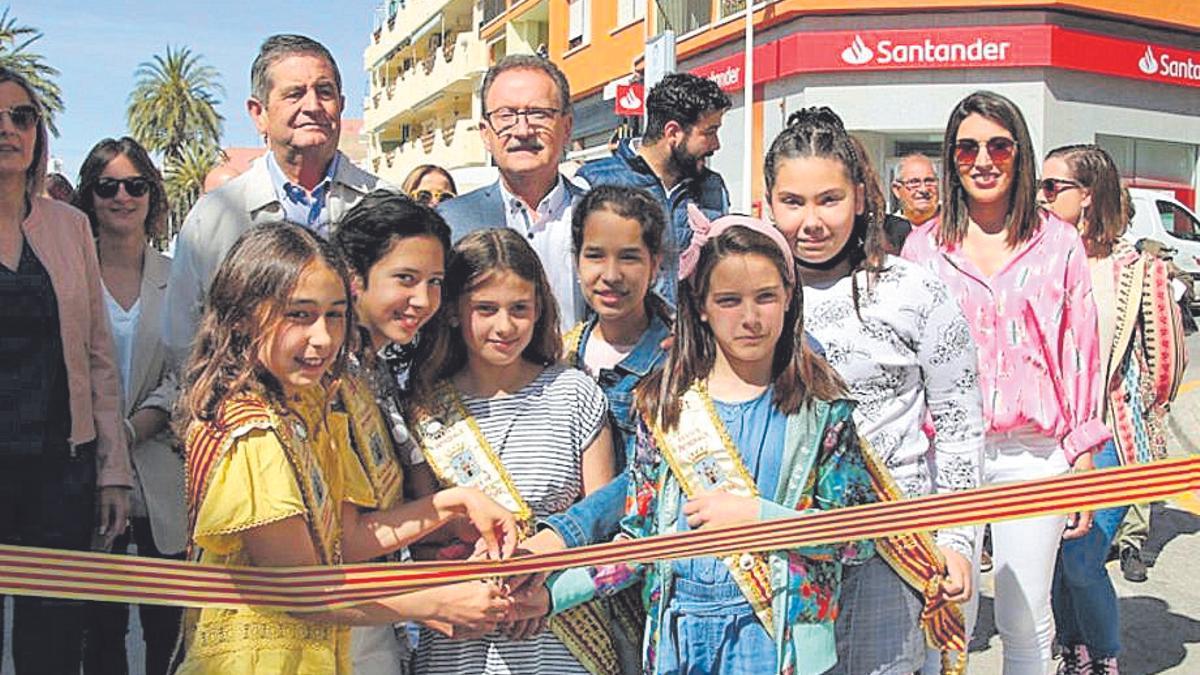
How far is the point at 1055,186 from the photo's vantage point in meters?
5.24

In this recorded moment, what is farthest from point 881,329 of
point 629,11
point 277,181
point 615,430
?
point 629,11

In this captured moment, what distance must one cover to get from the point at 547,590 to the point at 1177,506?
6010 mm

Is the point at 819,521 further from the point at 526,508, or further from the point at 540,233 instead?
the point at 540,233

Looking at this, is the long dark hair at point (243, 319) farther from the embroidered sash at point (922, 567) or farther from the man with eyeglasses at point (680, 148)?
the man with eyeglasses at point (680, 148)

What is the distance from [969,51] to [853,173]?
18.1 meters

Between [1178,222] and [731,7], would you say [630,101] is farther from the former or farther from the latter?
[731,7]

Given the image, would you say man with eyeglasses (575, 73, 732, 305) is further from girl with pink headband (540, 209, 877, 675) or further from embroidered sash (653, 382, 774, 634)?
embroidered sash (653, 382, 774, 634)

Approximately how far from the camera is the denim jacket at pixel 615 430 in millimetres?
2859

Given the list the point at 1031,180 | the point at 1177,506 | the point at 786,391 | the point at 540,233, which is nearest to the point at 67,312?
the point at 540,233

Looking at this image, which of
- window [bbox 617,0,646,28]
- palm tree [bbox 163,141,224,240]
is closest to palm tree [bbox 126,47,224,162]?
palm tree [bbox 163,141,224,240]

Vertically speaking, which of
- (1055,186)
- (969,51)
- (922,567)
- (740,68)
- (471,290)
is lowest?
(922,567)

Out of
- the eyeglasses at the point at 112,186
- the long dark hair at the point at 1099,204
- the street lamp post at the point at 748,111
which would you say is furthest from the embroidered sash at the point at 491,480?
the street lamp post at the point at 748,111

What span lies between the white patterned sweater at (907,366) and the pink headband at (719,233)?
0.26 meters

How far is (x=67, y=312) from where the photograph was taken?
354cm
